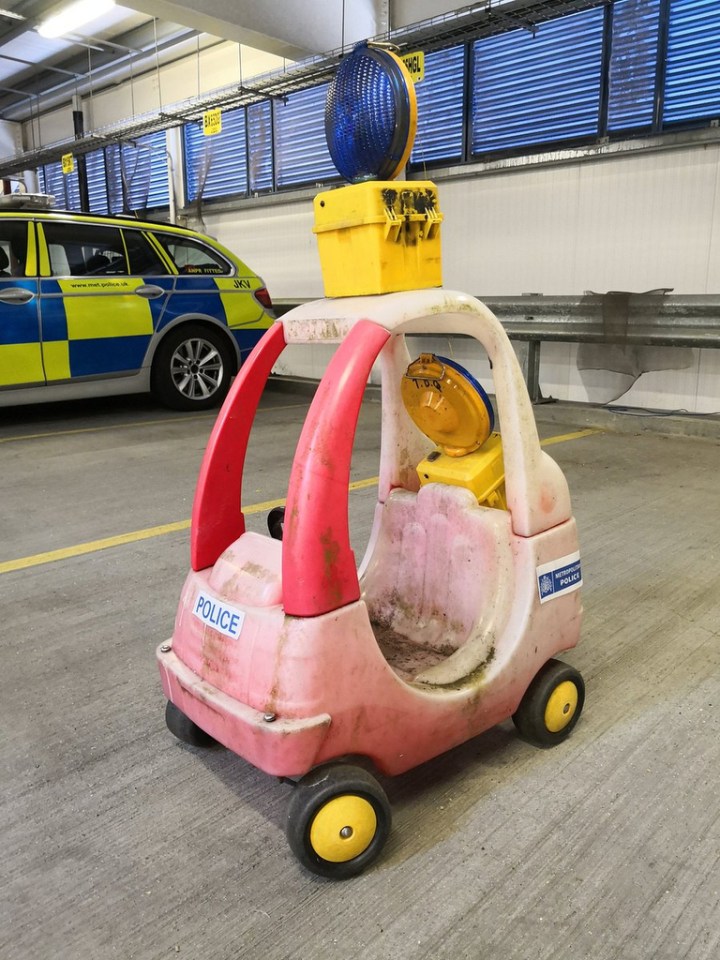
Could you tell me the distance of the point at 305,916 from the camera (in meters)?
1.33

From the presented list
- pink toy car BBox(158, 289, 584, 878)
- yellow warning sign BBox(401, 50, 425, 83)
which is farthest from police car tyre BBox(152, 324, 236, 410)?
pink toy car BBox(158, 289, 584, 878)

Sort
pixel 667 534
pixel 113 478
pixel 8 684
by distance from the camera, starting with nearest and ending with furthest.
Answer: pixel 8 684, pixel 667 534, pixel 113 478

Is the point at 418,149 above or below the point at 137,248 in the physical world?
above

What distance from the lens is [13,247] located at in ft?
18.3

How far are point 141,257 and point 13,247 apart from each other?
997 millimetres

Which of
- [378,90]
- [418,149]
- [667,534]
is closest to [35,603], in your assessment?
[378,90]

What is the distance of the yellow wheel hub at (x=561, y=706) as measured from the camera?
180cm

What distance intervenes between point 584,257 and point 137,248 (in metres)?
3.78

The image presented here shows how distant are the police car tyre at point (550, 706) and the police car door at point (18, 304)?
502cm

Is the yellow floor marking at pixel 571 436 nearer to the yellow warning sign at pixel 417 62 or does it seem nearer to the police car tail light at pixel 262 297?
the yellow warning sign at pixel 417 62

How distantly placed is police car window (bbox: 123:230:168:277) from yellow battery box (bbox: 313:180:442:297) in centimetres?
492

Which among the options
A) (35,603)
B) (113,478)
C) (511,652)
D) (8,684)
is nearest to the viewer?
(511,652)

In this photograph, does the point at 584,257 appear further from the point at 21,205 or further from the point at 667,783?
the point at 667,783

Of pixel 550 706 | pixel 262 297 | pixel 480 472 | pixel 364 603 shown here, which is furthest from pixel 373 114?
pixel 262 297
